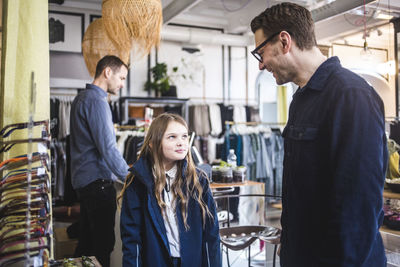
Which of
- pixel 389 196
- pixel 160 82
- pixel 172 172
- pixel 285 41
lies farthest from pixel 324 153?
pixel 160 82

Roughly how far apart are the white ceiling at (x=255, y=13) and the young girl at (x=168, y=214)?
12.1 feet

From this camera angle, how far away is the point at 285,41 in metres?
1.43

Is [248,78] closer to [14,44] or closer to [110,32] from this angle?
[110,32]

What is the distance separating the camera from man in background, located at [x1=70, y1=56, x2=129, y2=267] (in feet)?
9.61

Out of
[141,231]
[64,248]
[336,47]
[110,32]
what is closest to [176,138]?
[141,231]

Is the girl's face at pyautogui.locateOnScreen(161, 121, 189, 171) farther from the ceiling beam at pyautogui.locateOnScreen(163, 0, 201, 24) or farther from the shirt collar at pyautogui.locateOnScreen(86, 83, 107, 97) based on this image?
the ceiling beam at pyautogui.locateOnScreen(163, 0, 201, 24)

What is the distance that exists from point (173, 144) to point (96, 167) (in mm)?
1047

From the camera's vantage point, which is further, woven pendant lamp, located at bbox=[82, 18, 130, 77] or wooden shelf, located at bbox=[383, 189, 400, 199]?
woven pendant lamp, located at bbox=[82, 18, 130, 77]

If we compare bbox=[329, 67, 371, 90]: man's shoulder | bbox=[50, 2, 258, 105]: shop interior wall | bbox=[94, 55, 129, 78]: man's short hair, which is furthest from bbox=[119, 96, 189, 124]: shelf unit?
bbox=[329, 67, 371, 90]: man's shoulder

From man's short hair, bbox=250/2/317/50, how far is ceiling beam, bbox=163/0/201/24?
463cm

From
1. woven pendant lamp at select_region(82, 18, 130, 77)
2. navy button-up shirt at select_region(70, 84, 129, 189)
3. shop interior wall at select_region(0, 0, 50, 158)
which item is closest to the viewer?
shop interior wall at select_region(0, 0, 50, 158)

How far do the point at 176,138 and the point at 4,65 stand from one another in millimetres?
970

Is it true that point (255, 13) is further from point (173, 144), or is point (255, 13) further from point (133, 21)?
point (173, 144)

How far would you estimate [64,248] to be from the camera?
390cm
